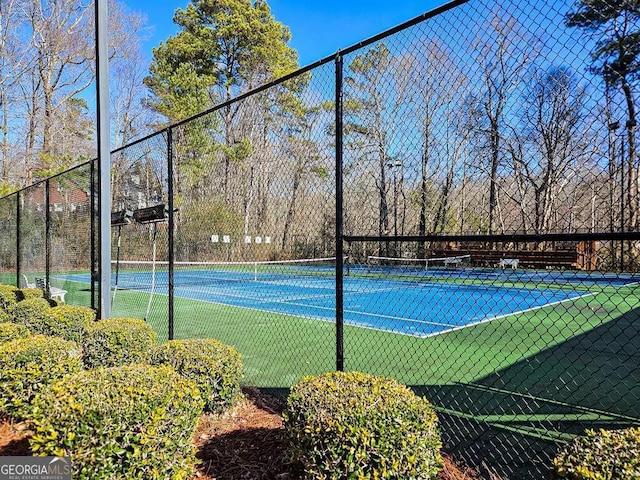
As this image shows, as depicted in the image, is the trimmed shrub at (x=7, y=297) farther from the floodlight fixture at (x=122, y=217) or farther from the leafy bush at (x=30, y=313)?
the floodlight fixture at (x=122, y=217)

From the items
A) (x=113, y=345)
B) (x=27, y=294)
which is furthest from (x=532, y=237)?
(x=27, y=294)

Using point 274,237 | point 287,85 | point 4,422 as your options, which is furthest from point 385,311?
point 4,422

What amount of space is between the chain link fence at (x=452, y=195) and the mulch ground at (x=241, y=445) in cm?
65

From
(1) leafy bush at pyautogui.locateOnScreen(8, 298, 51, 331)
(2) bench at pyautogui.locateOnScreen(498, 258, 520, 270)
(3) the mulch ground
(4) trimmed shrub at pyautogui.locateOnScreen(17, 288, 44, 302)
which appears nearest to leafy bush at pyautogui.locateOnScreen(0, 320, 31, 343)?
(1) leafy bush at pyautogui.locateOnScreen(8, 298, 51, 331)

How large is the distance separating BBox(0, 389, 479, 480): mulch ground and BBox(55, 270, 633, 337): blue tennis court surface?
10.8ft

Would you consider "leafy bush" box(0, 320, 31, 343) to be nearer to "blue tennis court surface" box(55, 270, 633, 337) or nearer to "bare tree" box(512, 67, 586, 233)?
"blue tennis court surface" box(55, 270, 633, 337)

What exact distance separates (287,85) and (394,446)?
3071mm

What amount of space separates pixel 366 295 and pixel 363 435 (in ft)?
33.7

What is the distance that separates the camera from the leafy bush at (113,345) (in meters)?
3.62

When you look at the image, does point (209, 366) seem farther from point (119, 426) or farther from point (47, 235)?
point (47, 235)

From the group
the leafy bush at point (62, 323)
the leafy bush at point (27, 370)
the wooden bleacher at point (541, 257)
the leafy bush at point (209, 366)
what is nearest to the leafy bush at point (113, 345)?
the leafy bush at point (27, 370)

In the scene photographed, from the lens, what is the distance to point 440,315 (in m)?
8.68

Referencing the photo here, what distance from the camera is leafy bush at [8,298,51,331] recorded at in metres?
4.70

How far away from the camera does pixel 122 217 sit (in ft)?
20.0
